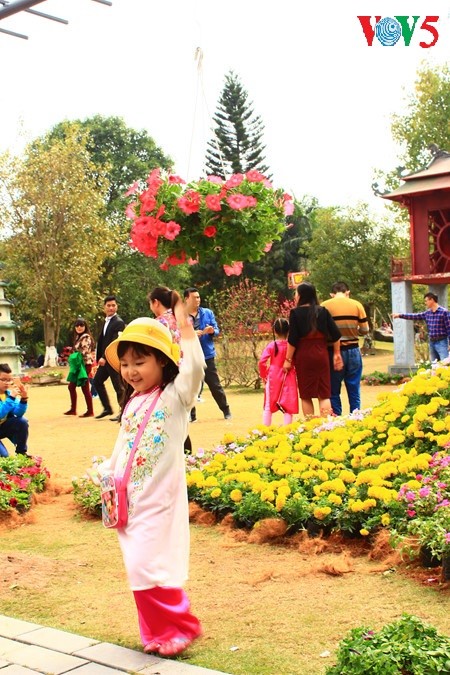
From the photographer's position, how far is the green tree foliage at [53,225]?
116 ft

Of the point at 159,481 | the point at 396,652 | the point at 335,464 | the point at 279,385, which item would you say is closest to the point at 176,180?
the point at 159,481

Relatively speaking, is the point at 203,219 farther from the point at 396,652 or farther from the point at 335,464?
the point at 396,652

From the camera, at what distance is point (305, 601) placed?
4812 millimetres

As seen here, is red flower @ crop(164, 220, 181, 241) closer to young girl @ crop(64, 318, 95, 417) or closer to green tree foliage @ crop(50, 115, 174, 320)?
young girl @ crop(64, 318, 95, 417)

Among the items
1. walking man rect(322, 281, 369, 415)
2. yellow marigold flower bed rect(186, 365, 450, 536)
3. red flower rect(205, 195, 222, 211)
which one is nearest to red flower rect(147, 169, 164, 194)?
red flower rect(205, 195, 222, 211)

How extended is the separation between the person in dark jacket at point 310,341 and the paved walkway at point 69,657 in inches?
224

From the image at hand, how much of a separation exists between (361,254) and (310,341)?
31874 millimetres

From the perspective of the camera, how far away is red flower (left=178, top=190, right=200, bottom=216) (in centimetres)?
561

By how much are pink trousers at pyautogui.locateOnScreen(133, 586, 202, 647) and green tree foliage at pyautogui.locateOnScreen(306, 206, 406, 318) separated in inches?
1419

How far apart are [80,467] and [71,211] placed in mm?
27039

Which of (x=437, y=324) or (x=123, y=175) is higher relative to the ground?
(x=123, y=175)

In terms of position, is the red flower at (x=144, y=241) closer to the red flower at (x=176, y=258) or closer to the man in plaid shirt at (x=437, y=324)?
the red flower at (x=176, y=258)

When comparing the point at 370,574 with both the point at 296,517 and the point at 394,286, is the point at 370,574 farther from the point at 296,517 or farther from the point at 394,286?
the point at 394,286

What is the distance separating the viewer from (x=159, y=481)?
4.15m
